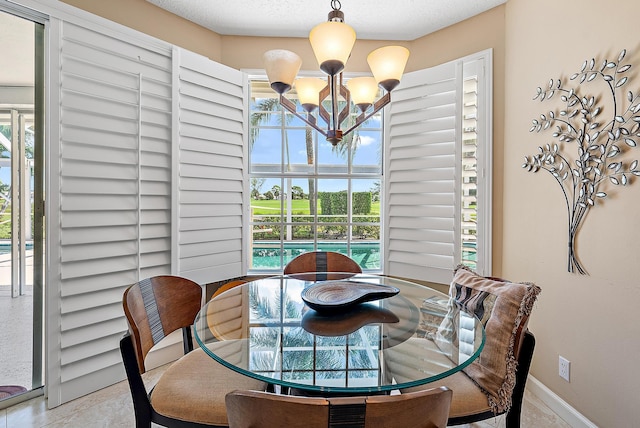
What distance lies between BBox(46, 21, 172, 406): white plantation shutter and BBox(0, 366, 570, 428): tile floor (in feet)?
0.31

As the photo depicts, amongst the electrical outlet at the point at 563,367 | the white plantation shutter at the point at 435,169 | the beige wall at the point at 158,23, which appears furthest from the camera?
the white plantation shutter at the point at 435,169

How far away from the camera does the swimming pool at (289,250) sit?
3.15m

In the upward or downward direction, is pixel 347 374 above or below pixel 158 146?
below

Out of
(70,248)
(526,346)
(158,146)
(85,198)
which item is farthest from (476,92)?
(70,248)

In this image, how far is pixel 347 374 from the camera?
1102mm

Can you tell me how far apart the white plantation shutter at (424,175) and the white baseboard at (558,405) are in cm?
88

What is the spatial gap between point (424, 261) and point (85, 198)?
2.57m

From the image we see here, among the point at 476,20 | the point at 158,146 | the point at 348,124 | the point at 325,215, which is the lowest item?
the point at 325,215

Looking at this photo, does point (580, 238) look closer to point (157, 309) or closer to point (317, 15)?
point (157, 309)

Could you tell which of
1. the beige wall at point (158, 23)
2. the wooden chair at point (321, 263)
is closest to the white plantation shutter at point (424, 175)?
the wooden chair at point (321, 263)

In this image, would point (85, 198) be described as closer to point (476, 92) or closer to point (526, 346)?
point (526, 346)

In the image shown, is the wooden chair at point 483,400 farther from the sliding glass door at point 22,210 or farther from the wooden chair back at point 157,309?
the sliding glass door at point 22,210

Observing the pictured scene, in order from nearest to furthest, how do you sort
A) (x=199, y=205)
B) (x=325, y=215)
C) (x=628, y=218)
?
(x=628, y=218) → (x=199, y=205) → (x=325, y=215)

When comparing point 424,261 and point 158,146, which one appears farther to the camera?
point 424,261
